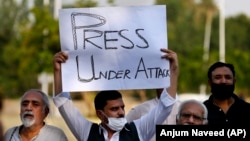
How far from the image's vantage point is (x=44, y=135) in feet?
25.1

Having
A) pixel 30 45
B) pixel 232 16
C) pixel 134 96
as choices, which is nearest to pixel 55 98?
pixel 30 45

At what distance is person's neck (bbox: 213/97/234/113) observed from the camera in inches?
333

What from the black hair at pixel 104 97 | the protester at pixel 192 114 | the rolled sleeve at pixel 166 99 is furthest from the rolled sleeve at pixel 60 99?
the protester at pixel 192 114

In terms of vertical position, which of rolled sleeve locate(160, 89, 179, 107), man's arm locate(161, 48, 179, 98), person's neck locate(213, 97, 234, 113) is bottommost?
person's neck locate(213, 97, 234, 113)

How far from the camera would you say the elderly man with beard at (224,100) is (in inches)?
326

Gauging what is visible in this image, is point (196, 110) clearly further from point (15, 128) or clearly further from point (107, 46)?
point (15, 128)

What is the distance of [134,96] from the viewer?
76250 millimetres

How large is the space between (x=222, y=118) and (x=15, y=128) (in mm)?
1743

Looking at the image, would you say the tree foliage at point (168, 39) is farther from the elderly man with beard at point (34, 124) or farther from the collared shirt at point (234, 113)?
the elderly man with beard at point (34, 124)

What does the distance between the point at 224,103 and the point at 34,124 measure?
173 centimetres

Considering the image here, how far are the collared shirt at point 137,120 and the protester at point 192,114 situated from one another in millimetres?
239

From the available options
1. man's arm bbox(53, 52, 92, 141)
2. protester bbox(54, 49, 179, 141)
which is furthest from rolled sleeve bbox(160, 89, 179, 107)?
man's arm bbox(53, 52, 92, 141)

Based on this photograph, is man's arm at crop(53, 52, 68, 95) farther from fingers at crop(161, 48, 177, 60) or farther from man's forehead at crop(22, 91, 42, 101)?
fingers at crop(161, 48, 177, 60)

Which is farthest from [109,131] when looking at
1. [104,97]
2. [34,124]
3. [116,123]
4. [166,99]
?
[34,124]
